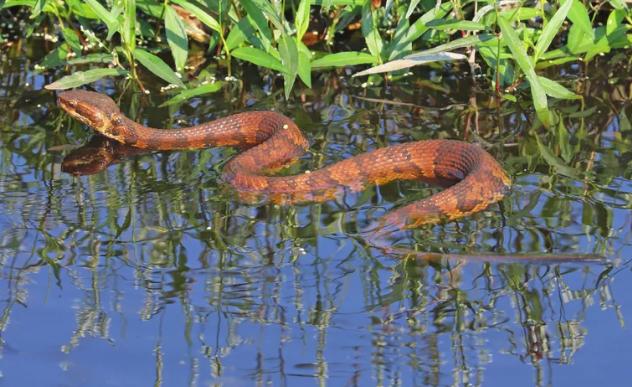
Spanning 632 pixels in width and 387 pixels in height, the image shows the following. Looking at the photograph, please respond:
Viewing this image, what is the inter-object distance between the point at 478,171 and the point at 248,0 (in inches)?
91.3

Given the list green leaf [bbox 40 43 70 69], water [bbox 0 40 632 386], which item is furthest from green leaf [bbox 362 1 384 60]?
green leaf [bbox 40 43 70 69]

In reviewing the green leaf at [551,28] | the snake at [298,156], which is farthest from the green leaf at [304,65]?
the green leaf at [551,28]

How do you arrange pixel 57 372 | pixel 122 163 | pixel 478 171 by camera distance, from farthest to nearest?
pixel 122 163, pixel 478 171, pixel 57 372

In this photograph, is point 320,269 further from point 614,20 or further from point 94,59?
point 614,20

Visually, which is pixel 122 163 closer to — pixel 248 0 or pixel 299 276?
pixel 248 0

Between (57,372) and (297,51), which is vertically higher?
(297,51)

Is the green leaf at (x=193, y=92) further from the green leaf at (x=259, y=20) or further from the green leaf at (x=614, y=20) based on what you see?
the green leaf at (x=614, y=20)

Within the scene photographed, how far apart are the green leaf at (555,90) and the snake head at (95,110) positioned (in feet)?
9.93

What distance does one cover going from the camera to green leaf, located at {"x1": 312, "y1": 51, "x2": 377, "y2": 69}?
903 centimetres

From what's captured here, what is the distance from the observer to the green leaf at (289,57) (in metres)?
8.35

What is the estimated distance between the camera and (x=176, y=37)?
368 inches

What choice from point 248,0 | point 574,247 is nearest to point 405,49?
point 248,0

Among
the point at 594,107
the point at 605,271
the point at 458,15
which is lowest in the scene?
the point at 605,271

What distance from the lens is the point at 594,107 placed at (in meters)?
8.99
